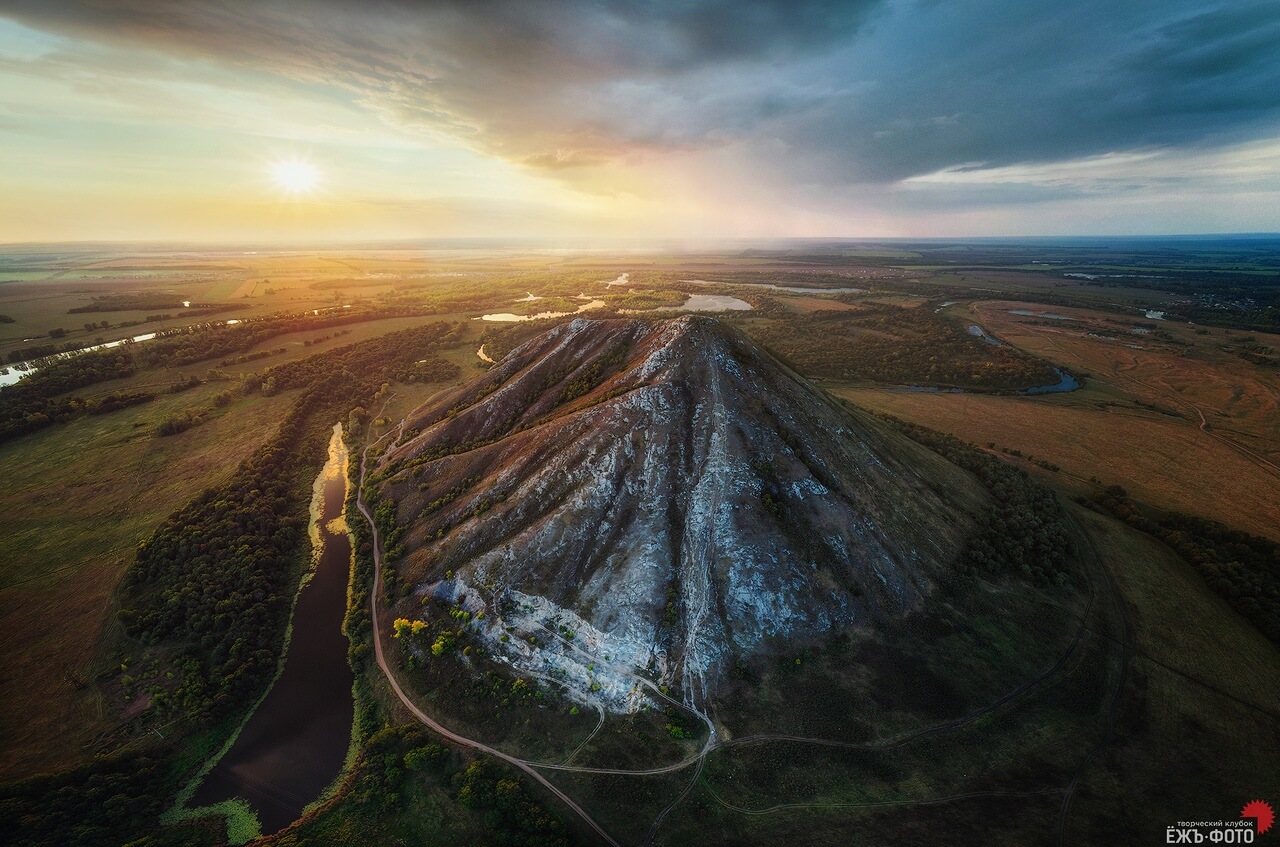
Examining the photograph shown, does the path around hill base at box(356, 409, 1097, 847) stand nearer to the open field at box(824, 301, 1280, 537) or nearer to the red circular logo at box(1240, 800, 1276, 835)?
the red circular logo at box(1240, 800, 1276, 835)

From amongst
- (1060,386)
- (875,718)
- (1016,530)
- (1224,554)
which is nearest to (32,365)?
(875,718)

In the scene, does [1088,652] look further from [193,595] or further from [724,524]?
[193,595]

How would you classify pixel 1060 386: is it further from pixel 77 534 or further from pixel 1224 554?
pixel 77 534

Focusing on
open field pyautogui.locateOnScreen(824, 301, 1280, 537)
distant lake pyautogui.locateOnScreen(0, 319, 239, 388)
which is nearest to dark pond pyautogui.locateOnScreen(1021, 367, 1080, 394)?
open field pyautogui.locateOnScreen(824, 301, 1280, 537)

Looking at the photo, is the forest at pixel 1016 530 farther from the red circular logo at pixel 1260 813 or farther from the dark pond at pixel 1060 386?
the dark pond at pixel 1060 386

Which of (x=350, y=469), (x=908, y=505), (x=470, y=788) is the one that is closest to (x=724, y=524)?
(x=908, y=505)

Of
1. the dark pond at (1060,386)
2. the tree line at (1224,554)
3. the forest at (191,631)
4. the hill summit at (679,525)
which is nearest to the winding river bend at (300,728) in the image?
the forest at (191,631)
